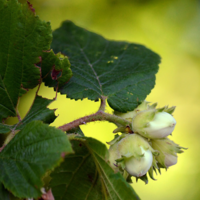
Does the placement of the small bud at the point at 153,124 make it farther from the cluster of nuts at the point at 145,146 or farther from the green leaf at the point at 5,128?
the green leaf at the point at 5,128

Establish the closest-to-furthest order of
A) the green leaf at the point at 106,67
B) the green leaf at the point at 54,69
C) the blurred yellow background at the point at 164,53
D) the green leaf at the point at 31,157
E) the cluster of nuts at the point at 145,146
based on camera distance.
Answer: the green leaf at the point at 31,157 → the cluster of nuts at the point at 145,146 → the green leaf at the point at 54,69 → the green leaf at the point at 106,67 → the blurred yellow background at the point at 164,53

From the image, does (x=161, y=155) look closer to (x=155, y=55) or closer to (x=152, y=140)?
(x=152, y=140)

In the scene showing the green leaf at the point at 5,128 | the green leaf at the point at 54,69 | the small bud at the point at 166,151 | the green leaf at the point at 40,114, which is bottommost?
the green leaf at the point at 5,128

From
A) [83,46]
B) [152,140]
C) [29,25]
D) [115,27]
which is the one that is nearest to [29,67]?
[29,25]

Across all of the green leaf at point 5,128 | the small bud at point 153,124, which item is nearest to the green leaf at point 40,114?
the green leaf at point 5,128

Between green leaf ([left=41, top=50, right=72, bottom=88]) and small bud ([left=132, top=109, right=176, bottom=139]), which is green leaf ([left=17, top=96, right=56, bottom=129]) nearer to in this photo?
green leaf ([left=41, top=50, right=72, bottom=88])

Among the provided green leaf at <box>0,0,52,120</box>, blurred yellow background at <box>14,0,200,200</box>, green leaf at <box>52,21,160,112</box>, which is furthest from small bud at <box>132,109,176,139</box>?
blurred yellow background at <box>14,0,200,200</box>

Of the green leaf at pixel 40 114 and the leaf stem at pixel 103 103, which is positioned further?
the leaf stem at pixel 103 103
